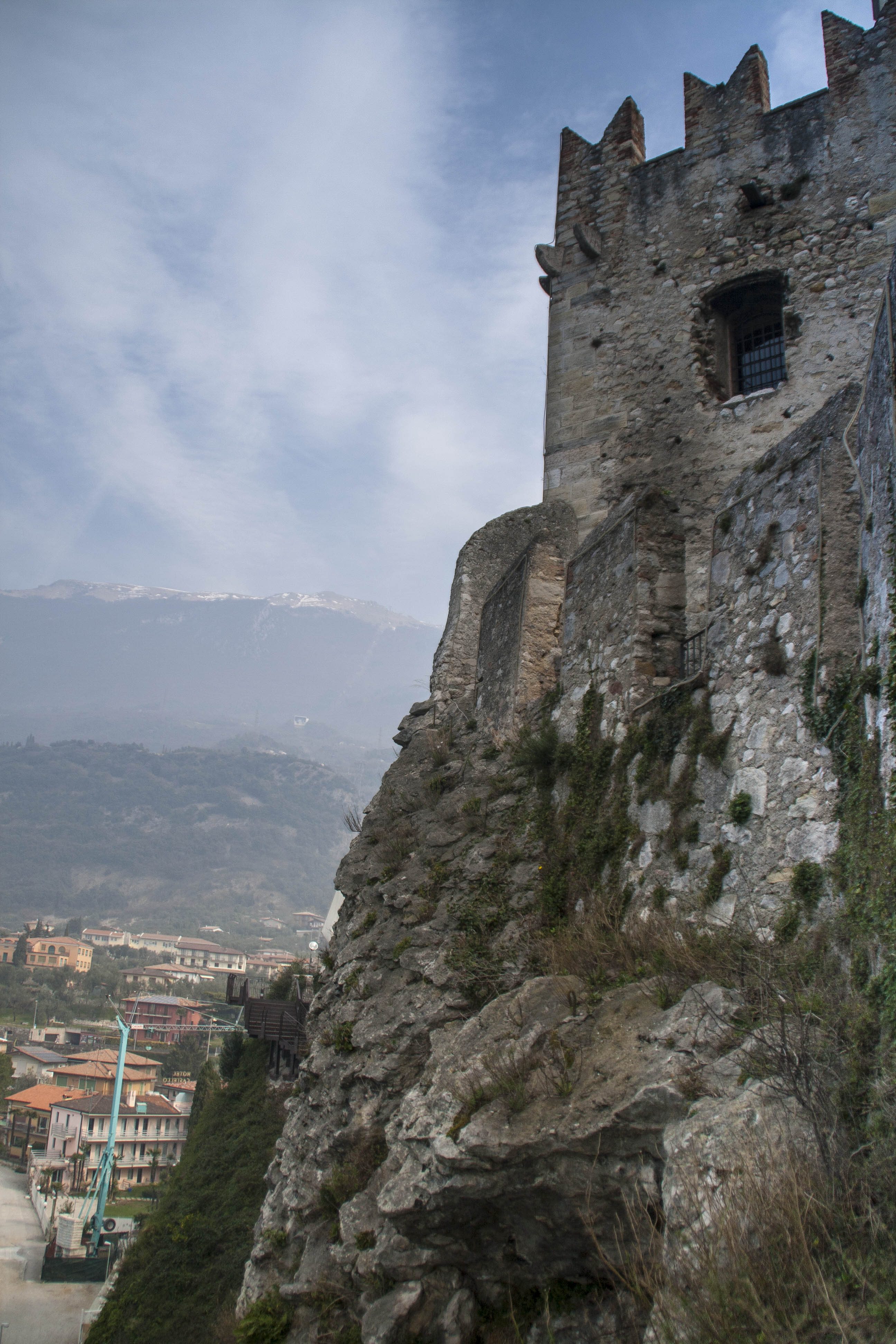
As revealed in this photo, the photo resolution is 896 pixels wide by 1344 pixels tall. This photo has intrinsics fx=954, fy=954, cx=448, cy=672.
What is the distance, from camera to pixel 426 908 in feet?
30.6

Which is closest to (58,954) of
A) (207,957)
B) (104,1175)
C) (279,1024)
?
(207,957)

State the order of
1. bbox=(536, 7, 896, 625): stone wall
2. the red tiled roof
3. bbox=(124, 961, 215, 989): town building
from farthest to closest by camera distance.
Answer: bbox=(124, 961, 215, 989): town building
the red tiled roof
bbox=(536, 7, 896, 625): stone wall

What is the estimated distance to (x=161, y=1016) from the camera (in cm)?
12031

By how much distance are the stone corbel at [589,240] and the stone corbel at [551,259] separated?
37 centimetres

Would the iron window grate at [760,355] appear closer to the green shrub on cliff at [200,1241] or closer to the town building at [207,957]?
the green shrub on cliff at [200,1241]

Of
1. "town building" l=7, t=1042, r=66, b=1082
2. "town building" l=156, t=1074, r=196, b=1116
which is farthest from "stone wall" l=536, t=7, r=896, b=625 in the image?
"town building" l=7, t=1042, r=66, b=1082

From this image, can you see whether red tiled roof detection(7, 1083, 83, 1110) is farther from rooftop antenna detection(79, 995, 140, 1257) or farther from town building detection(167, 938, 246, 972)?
town building detection(167, 938, 246, 972)

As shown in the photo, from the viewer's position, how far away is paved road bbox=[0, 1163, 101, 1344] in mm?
36281

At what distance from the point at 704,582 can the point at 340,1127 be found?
687 centimetres

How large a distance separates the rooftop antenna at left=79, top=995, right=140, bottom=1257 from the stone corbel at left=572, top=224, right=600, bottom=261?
2051 inches

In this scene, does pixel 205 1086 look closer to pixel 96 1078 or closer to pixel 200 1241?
pixel 200 1241

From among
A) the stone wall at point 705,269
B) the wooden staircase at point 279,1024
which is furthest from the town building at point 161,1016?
the stone wall at point 705,269

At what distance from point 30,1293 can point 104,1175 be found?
912cm

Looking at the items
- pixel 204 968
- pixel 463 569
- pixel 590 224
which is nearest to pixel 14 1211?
pixel 463 569
